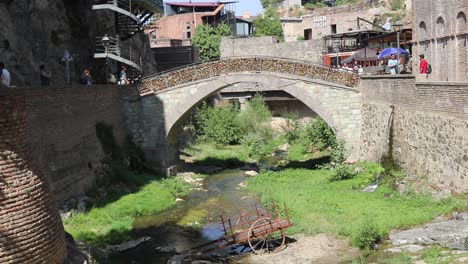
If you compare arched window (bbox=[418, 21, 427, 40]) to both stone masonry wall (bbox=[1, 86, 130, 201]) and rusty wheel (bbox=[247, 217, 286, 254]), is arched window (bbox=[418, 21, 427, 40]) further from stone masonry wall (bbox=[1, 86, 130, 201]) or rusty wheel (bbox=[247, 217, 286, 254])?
stone masonry wall (bbox=[1, 86, 130, 201])

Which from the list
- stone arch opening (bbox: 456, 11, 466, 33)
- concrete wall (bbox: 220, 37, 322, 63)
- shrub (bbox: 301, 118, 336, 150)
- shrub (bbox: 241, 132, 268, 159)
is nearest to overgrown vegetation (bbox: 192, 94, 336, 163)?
shrub (bbox: 241, 132, 268, 159)

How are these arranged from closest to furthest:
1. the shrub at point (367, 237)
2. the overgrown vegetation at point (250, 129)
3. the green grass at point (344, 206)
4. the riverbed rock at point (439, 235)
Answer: the riverbed rock at point (439, 235) → the shrub at point (367, 237) → the green grass at point (344, 206) → the overgrown vegetation at point (250, 129)

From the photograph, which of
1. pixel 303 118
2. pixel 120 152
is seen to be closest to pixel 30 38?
pixel 120 152

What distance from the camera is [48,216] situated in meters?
9.52

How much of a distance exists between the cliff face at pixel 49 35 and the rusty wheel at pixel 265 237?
12481 mm

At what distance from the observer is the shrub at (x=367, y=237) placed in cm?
1537

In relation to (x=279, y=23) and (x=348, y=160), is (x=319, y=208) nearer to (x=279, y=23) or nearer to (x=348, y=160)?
(x=348, y=160)

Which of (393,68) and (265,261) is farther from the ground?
(393,68)

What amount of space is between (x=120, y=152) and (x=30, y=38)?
22.5 feet

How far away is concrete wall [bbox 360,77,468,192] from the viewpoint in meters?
16.9

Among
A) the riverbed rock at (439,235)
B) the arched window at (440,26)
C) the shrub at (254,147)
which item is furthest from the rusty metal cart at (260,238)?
the shrub at (254,147)

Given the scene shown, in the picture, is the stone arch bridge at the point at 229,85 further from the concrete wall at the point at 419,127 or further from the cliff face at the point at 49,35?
the cliff face at the point at 49,35

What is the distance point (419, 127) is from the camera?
19938 millimetres

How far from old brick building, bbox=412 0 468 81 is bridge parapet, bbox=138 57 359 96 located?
353 centimetres
